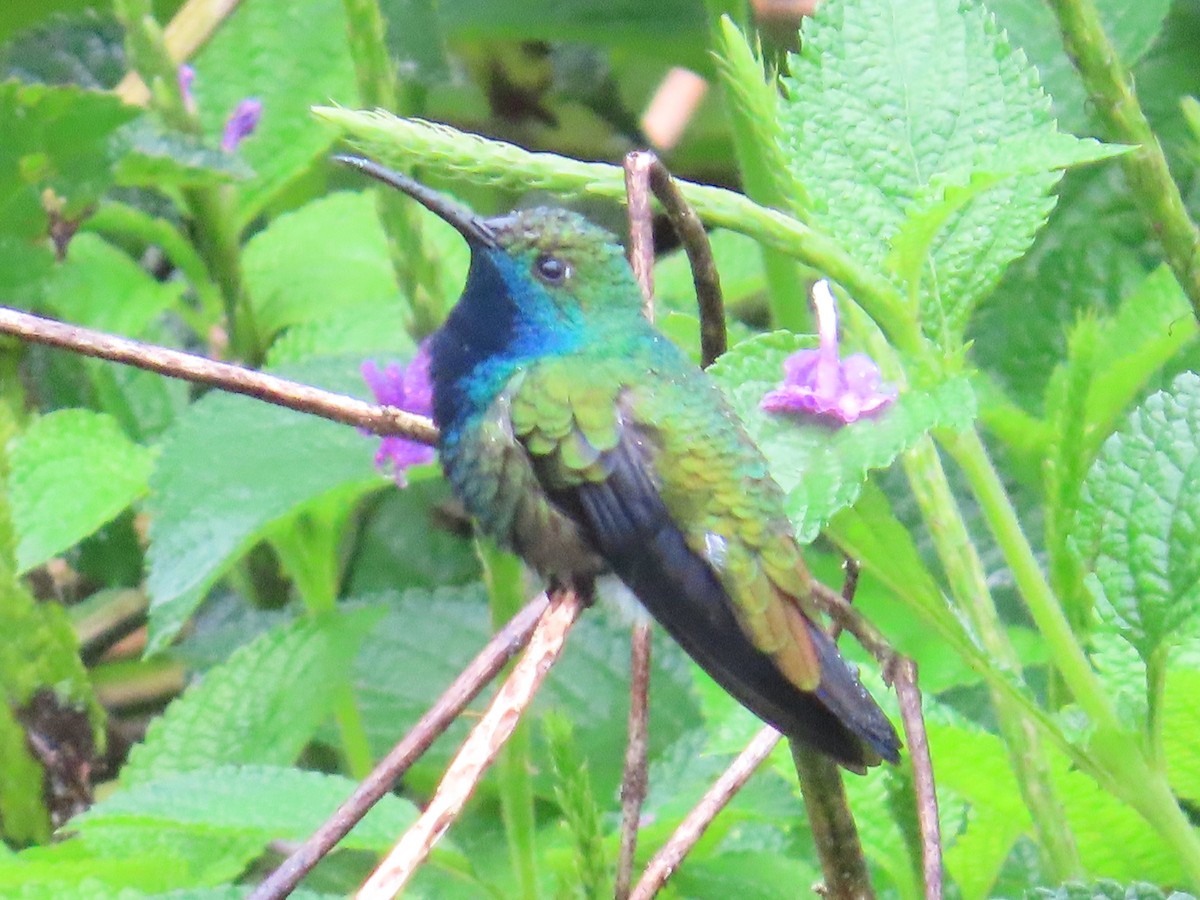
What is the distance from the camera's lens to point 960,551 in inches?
37.3

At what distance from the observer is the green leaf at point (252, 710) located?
143 centimetres

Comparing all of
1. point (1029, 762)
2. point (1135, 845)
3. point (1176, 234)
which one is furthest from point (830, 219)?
point (1135, 845)

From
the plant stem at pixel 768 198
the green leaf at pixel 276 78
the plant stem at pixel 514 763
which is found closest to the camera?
the plant stem at pixel 514 763

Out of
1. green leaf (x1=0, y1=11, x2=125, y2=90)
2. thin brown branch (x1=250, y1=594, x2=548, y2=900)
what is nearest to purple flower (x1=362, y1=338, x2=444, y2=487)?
thin brown branch (x1=250, y1=594, x2=548, y2=900)

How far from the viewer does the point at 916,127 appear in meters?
1.02

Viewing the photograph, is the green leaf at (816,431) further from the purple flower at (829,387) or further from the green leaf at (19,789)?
the green leaf at (19,789)

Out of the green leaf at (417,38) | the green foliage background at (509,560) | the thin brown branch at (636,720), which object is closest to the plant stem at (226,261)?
the green foliage background at (509,560)

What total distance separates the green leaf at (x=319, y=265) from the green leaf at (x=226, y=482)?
1.04 feet

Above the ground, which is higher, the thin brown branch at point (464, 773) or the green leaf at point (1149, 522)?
the green leaf at point (1149, 522)

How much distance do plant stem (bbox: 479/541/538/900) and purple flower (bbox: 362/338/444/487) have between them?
18 cm

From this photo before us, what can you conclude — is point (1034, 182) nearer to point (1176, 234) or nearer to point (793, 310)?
point (1176, 234)

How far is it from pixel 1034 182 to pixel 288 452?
0.76 metres

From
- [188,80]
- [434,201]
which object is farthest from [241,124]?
[434,201]

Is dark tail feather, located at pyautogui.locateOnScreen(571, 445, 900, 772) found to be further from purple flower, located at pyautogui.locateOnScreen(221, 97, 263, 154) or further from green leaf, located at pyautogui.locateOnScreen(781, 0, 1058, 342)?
purple flower, located at pyautogui.locateOnScreen(221, 97, 263, 154)
